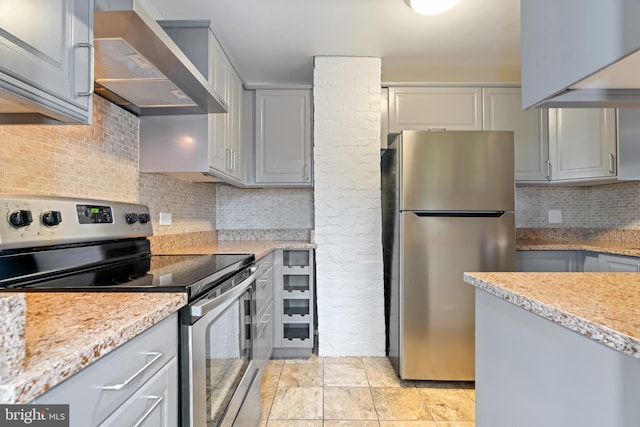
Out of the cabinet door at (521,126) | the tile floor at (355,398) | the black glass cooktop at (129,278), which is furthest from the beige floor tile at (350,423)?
the cabinet door at (521,126)

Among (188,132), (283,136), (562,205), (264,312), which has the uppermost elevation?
(283,136)

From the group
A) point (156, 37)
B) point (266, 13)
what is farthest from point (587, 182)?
point (156, 37)

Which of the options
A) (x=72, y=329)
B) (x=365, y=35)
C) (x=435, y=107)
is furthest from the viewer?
(x=435, y=107)

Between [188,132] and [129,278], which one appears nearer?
[129,278]

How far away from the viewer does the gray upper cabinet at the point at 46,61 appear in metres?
0.72

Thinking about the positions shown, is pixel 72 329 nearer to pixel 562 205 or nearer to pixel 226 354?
pixel 226 354

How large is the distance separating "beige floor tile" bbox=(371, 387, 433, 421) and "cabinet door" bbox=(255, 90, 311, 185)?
1659 mm

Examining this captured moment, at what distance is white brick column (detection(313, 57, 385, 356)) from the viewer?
2.55 m

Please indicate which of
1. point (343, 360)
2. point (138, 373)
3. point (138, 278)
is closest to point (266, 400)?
point (343, 360)

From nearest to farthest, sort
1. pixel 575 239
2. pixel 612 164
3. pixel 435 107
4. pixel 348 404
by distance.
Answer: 1. pixel 348 404
2. pixel 612 164
3. pixel 435 107
4. pixel 575 239

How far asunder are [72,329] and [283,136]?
240cm

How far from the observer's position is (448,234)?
2170mm

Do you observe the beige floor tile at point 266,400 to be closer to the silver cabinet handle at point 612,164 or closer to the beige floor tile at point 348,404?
the beige floor tile at point 348,404

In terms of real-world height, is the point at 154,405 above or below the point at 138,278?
below
